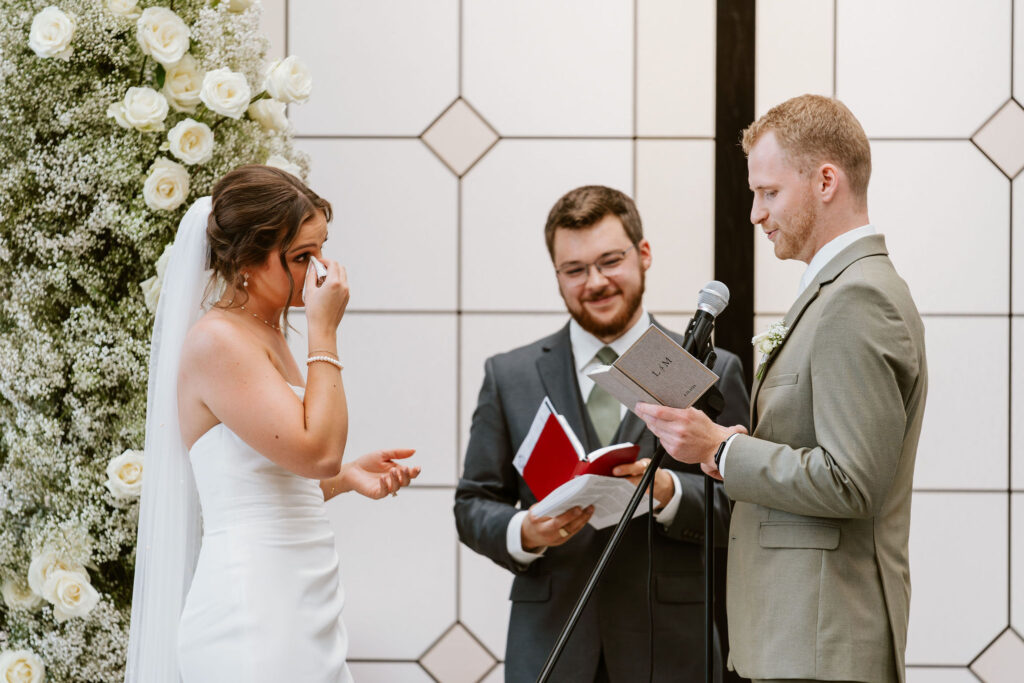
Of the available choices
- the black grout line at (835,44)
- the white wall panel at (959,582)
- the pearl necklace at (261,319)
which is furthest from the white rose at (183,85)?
the white wall panel at (959,582)

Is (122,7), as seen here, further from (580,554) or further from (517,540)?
(580,554)

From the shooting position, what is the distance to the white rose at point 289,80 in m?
Answer: 2.43

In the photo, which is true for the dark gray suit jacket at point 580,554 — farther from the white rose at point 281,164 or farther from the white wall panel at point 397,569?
the white wall panel at point 397,569

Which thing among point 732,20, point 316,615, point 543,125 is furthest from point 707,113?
point 316,615

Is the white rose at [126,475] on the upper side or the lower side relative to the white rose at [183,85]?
lower

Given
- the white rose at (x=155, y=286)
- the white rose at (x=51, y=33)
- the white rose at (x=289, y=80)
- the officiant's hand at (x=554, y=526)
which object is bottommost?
the officiant's hand at (x=554, y=526)

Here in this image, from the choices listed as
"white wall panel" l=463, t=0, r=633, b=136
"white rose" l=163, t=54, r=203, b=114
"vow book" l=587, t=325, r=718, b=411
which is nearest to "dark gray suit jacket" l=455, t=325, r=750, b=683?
"vow book" l=587, t=325, r=718, b=411

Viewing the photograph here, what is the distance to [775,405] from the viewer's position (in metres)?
1.92

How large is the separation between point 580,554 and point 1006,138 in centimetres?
208

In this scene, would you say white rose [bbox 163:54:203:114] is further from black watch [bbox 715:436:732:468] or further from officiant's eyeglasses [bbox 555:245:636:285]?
black watch [bbox 715:436:732:468]

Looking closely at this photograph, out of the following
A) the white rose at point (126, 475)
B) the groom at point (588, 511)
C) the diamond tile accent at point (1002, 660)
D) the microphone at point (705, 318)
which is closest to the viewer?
the microphone at point (705, 318)

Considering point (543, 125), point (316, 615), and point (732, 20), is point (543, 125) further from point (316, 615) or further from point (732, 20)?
point (316, 615)

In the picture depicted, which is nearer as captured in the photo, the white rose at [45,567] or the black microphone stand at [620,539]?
the black microphone stand at [620,539]

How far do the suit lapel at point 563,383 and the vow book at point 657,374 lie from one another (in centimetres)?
53
